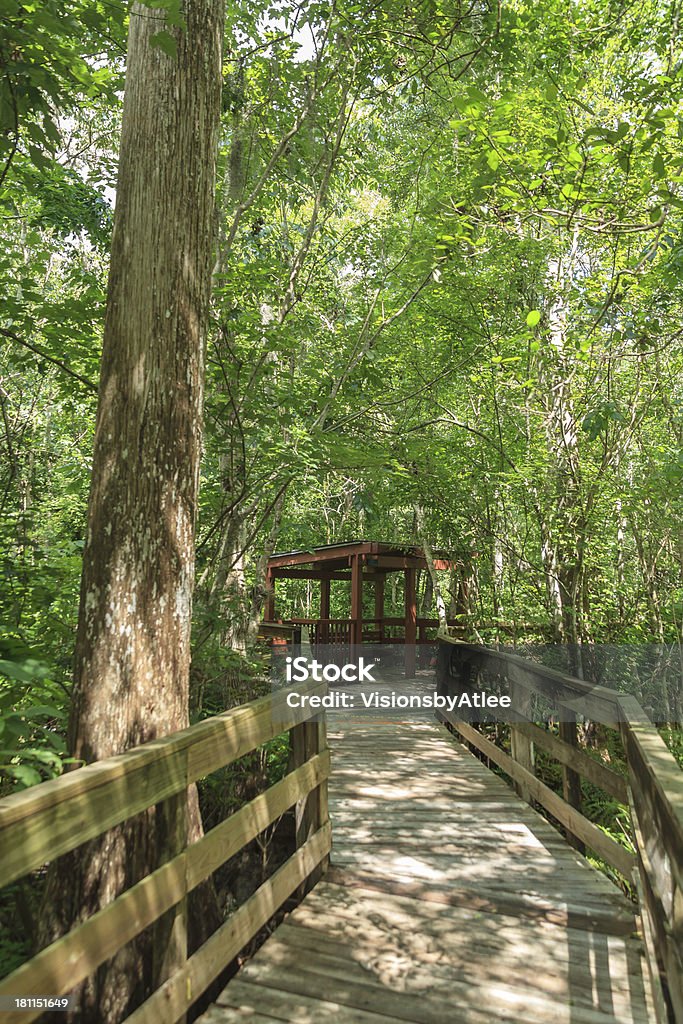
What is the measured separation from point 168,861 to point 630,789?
78.4 inches

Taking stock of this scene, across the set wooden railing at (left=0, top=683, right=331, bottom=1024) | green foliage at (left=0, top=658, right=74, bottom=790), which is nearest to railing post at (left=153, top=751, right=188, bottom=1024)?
wooden railing at (left=0, top=683, right=331, bottom=1024)

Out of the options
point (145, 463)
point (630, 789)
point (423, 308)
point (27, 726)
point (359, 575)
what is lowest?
point (630, 789)

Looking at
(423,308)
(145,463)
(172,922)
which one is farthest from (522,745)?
(423,308)

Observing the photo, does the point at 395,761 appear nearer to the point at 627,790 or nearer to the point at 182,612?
the point at 627,790

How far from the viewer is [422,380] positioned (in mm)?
8922

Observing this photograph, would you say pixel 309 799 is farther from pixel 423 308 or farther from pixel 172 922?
pixel 423 308

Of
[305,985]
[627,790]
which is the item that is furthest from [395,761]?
[305,985]

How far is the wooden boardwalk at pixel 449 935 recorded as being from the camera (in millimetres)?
2260

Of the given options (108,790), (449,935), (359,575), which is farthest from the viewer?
(359,575)

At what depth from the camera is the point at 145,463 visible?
253 cm

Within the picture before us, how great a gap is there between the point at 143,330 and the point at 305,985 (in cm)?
252

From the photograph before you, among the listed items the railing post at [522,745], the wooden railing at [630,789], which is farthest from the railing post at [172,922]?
the railing post at [522,745]

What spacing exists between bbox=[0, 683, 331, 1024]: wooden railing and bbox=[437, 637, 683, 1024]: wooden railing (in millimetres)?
1336

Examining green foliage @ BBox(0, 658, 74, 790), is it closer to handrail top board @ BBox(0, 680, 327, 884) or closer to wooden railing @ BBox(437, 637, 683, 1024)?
handrail top board @ BBox(0, 680, 327, 884)
